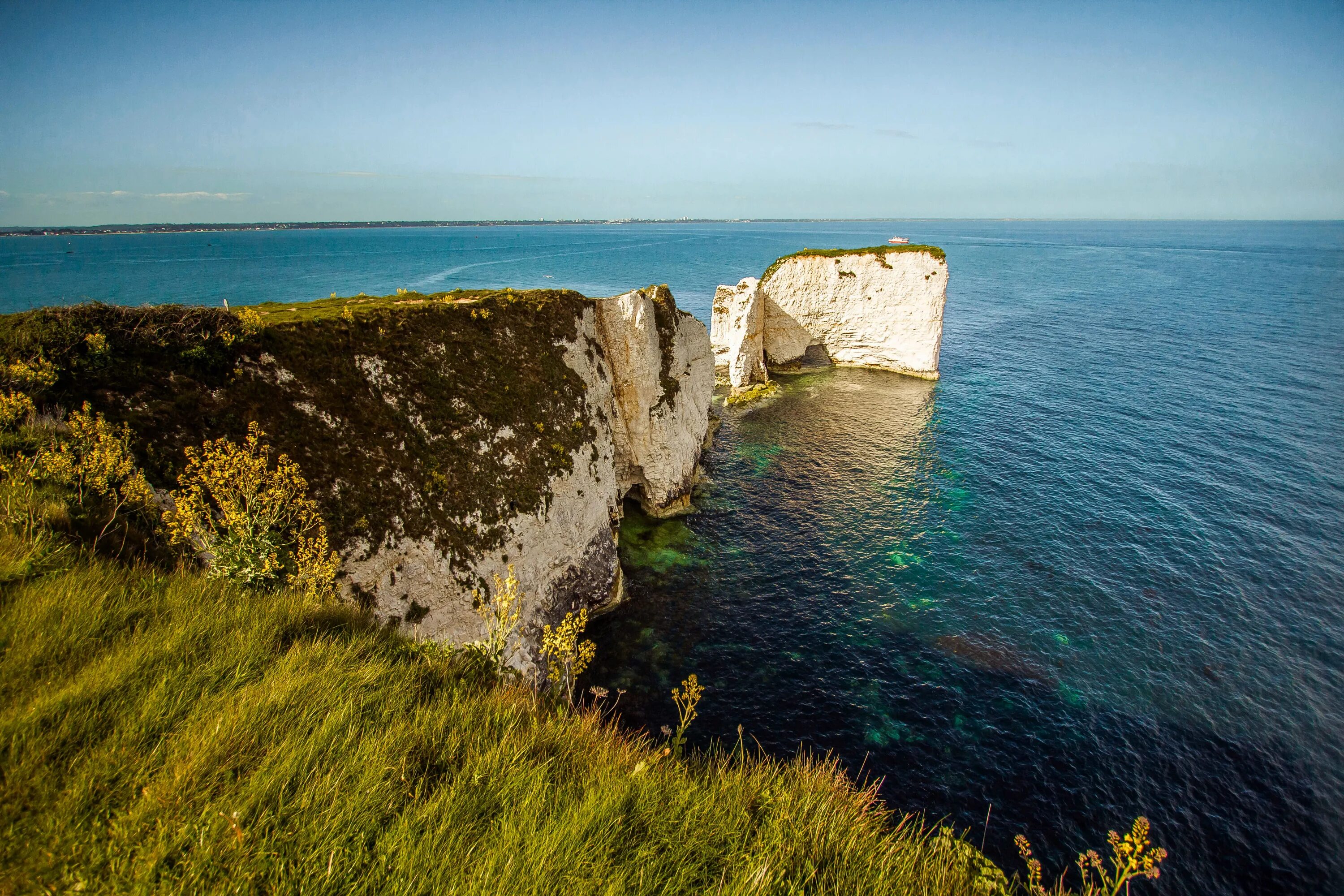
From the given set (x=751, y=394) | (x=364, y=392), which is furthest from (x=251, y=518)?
(x=751, y=394)

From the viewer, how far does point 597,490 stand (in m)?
23.7

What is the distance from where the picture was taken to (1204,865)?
47.2 feet

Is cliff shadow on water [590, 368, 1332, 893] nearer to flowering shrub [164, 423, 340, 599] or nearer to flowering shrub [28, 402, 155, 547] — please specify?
flowering shrub [164, 423, 340, 599]

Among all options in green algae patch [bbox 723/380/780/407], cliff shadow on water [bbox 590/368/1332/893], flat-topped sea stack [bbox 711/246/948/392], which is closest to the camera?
cliff shadow on water [bbox 590/368/1332/893]

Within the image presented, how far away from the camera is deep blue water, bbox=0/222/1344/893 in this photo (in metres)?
16.1

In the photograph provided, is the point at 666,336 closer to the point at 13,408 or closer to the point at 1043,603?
the point at 1043,603

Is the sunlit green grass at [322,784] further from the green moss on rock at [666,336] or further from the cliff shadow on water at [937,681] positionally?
the green moss on rock at [666,336]

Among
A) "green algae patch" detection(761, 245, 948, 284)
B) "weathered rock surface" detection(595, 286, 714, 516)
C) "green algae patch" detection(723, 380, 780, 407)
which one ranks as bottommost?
"green algae patch" detection(723, 380, 780, 407)

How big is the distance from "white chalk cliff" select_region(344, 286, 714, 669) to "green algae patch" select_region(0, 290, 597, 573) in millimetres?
678

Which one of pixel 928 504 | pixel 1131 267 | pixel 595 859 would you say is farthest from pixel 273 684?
pixel 1131 267

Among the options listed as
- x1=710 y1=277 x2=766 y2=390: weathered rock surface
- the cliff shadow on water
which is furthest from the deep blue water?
x1=710 y1=277 x2=766 y2=390: weathered rock surface

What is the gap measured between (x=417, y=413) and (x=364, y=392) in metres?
1.67

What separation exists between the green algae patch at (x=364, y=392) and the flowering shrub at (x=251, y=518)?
1058mm

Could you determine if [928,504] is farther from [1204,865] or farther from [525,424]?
[525,424]
